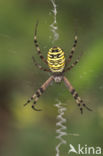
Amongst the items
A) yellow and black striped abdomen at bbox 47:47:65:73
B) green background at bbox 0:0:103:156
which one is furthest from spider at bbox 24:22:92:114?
green background at bbox 0:0:103:156

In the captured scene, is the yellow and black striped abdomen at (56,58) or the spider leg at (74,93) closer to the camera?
the yellow and black striped abdomen at (56,58)

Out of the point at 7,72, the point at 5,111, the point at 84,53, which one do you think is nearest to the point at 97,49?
the point at 84,53

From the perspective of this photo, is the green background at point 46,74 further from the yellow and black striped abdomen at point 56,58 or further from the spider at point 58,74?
the yellow and black striped abdomen at point 56,58

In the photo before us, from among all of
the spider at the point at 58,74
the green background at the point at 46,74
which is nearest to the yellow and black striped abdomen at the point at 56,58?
the spider at the point at 58,74

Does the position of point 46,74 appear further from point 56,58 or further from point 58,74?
point 56,58

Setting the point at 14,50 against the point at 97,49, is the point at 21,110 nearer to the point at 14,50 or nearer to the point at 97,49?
the point at 14,50

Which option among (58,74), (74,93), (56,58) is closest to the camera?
(56,58)

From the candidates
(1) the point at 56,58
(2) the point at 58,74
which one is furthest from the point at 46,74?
(1) the point at 56,58
